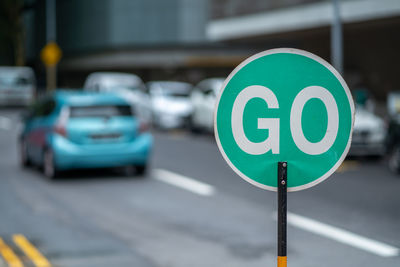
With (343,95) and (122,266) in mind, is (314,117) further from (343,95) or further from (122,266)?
(122,266)

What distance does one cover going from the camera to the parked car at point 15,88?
3969 cm

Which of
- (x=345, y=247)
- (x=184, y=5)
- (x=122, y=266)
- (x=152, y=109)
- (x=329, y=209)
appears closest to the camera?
(x=122, y=266)

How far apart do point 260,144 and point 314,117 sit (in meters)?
0.28

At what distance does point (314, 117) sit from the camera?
373cm

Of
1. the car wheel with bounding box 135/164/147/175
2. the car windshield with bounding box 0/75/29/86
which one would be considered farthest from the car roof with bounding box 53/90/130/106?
the car windshield with bounding box 0/75/29/86

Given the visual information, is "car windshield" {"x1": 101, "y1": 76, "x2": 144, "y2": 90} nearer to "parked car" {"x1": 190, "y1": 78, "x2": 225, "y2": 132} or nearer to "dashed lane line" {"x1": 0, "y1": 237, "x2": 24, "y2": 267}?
"parked car" {"x1": 190, "y1": 78, "x2": 225, "y2": 132}

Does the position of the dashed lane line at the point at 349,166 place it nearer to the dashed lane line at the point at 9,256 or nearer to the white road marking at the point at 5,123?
the dashed lane line at the point at 9,256

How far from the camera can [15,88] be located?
131ft

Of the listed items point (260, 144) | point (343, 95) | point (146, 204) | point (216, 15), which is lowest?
point (146, 204)

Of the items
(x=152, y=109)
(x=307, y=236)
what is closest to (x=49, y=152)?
(x=307, y=236)

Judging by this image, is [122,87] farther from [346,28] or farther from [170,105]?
[346,28]

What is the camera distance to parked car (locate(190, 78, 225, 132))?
23531 mm

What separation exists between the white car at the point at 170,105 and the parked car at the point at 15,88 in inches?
512

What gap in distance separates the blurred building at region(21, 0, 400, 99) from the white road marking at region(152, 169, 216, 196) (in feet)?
35.9
